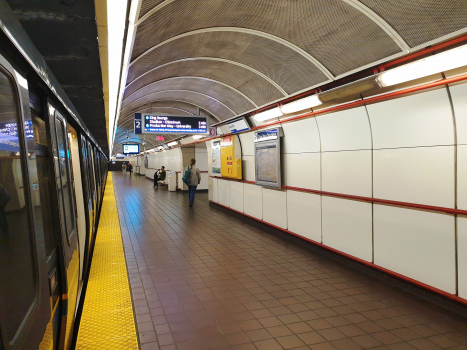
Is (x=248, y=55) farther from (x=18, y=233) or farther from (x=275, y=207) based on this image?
(x=18, y=233)

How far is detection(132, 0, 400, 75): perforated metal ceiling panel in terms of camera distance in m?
3.76

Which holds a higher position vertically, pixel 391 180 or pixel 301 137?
pixel 301 137

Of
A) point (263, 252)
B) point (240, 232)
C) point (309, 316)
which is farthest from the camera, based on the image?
point (240, 232)

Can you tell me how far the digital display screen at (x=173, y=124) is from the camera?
8.72m

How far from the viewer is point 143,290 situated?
4.05m

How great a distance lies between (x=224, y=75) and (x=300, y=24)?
298 centimetres

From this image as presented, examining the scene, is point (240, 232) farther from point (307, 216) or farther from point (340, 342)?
point (340, 342)

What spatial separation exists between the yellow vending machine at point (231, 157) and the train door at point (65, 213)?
600cm

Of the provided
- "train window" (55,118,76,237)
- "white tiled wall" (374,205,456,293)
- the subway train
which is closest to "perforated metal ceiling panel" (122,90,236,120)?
"white tiled wall" (374,205,456,293)

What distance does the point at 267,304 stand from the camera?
365 cm

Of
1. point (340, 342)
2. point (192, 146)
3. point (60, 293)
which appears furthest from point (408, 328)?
point (192, 146)

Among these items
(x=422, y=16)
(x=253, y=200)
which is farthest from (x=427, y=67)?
(x=253, y=200)

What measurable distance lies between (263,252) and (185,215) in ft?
14.0

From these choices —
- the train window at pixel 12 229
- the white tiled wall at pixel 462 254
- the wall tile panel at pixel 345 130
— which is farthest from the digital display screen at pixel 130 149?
the train window at pixel 12 229
